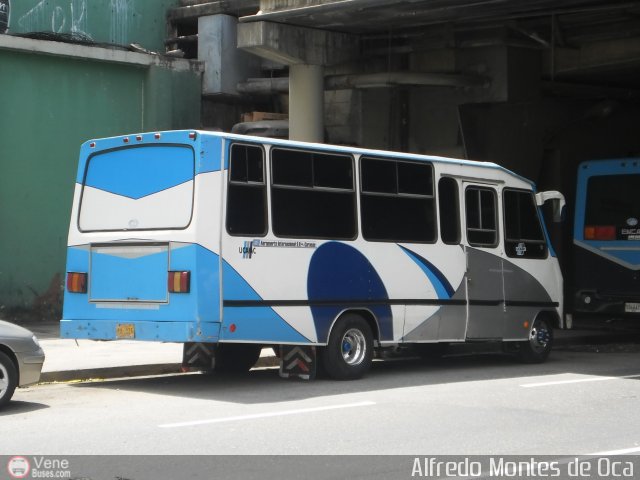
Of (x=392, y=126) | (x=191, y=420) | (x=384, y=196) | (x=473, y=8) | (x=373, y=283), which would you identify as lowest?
(x=191, y=420)

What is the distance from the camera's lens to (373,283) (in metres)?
13.8

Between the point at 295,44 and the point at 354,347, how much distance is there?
940 cm

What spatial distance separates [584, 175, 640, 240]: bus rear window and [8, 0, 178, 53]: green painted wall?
393 inches

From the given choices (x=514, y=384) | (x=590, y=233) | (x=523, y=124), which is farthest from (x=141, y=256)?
(x=523, y=124)

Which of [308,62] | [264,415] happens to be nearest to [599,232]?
[308,62]

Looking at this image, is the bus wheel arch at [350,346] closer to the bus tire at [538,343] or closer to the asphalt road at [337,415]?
the asphalt road at [337,415]

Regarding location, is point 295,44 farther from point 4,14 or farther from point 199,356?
point 199,356

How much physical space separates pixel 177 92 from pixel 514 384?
11.7 meters

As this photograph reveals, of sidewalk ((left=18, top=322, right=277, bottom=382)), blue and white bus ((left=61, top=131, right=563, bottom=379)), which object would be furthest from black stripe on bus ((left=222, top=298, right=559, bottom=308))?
sidewalk ((left=18, top=322, right=277, bottom=382))

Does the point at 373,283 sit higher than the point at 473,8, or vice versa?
the point at 473,8

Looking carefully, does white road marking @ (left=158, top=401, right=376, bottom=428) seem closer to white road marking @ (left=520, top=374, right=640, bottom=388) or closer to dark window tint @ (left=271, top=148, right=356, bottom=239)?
dark window tint @ (left=271, top=148, right=356, bottom=239)

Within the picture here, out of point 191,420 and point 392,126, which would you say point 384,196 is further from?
point 392,126

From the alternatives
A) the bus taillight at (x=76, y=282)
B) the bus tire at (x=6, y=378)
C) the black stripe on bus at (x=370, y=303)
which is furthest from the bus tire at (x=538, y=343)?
the bus tire at (x=6, y=378)

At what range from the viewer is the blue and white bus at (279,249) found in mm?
12086
